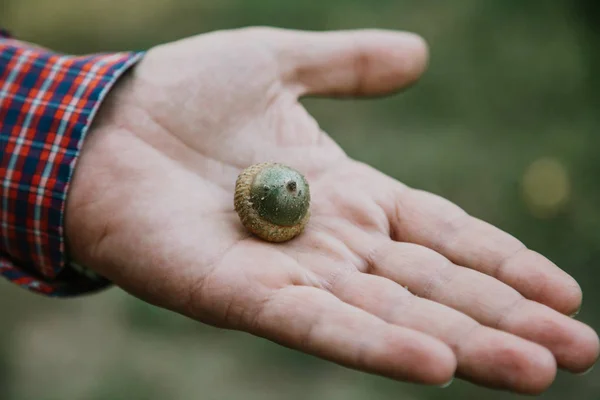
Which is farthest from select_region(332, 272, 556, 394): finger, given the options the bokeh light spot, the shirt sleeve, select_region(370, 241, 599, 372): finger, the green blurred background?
the bokeh light spot

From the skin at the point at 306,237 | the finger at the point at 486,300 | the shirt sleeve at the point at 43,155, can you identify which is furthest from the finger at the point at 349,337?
the shirt sleeve at the point at 43,155

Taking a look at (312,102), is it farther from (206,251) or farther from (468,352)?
(468,352)

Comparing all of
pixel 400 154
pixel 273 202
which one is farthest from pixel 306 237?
pixel 400 154

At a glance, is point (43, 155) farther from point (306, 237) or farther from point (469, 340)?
point (469, 340)

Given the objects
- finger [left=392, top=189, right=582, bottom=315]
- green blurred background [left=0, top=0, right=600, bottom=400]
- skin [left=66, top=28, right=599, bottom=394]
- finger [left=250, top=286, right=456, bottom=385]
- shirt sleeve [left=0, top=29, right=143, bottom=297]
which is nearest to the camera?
finger [left=250, top=286, right=456, bottom=385]

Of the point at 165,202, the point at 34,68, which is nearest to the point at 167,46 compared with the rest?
the point at 34,68

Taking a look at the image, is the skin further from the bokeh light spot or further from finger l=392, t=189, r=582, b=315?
the bokeh light spot
